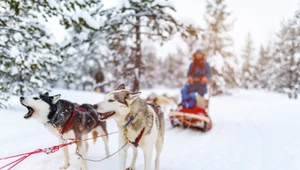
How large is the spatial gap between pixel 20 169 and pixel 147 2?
7.71m

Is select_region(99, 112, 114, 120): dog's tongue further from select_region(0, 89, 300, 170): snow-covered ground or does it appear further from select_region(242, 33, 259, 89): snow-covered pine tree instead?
select_region(242, 33, 259, 89): snow-covered pine tree

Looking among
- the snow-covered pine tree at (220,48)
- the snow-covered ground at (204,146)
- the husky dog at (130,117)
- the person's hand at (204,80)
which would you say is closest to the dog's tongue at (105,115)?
the husky dog at (130,117)

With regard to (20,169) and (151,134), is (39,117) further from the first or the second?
(151,134)

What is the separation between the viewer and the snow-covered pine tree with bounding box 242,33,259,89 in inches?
2055

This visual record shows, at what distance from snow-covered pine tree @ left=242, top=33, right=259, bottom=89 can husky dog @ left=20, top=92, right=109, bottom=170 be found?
49.2m

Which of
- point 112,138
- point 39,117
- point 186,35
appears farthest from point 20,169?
point 186,35

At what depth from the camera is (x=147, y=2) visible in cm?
1084

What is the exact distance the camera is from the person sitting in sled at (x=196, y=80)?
9.08 m

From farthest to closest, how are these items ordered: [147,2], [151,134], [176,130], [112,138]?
[147,2], [176,130], [112,138], [151,134]

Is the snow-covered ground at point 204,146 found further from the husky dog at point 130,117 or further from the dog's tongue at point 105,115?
the dog's tongue at point 105,115

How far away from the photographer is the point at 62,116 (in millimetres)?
4742

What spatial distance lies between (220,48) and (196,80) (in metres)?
19.7

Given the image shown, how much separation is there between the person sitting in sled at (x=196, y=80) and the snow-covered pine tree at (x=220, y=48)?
694 inches

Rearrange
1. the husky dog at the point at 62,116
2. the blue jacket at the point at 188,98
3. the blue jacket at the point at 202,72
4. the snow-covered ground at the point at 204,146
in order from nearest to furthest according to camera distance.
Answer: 1. the husky dog at the point at 62,116
2. the snow-covered ground at the point at 204,146
3. the blue jacket at the point at 188,98
4. the blue jacket at the point at 202,72
